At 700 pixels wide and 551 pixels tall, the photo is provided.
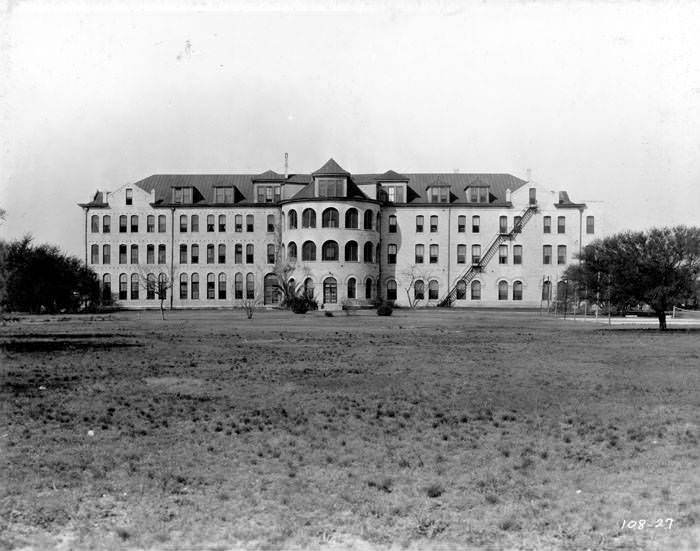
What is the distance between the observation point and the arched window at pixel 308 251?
2699 inches

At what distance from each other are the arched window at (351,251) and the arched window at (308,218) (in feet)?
12.3

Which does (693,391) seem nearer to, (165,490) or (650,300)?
(165,490)

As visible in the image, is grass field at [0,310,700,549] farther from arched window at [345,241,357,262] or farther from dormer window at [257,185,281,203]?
dormer window at [257,185,281,203]

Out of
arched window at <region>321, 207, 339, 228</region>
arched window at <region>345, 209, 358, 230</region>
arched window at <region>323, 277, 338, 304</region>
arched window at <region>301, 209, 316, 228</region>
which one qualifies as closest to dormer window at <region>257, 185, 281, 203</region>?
arched window at <region>301, 209, 316, 228</region>

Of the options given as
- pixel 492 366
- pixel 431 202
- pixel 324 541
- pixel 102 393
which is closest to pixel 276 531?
pixel 324 541

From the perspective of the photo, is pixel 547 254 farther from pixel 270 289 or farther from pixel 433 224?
pixel 270 289

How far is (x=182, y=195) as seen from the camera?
74.0m

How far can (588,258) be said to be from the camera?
36.2 metres

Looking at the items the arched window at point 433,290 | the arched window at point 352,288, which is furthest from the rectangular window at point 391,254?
the arched window at point 352,288

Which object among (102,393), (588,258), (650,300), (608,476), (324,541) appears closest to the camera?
(324,541)

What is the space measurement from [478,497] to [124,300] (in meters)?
69.7

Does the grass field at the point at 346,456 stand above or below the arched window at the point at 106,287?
below

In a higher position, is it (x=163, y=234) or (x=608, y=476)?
(x=163, y=234)

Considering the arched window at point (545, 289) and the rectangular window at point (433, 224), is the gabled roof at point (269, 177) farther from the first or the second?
the arched window at point (545, 289)
